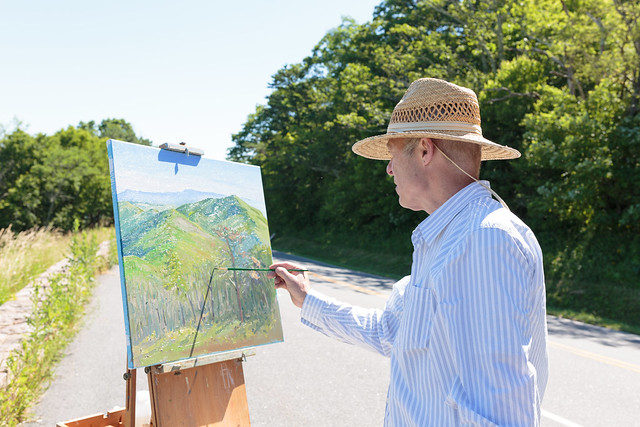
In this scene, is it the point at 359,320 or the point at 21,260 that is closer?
the point at 359,320

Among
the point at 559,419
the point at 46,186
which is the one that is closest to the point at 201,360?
the point at 559,419

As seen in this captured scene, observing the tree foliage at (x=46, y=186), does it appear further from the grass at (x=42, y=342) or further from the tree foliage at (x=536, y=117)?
the grass at (x=42, y=342)

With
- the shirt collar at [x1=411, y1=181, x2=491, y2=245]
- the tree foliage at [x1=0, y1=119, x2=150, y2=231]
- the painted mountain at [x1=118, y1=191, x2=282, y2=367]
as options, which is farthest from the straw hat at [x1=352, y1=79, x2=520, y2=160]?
the tree foliage at [x1=0, y1=119, x2=150, y2=231]

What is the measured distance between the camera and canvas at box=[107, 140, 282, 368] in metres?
2.63

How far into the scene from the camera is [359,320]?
2232 millimetres

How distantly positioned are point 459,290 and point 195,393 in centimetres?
179

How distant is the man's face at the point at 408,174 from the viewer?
68.6 inches

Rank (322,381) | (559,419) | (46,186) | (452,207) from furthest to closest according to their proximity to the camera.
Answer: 1. (46,186)
2. (322,381)
3. (559,419)
4. (452,207)

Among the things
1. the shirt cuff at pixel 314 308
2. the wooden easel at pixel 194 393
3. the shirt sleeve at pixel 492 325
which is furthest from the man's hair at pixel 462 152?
the wooden easel at pixel 194 393

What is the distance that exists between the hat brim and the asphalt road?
2.85 metres

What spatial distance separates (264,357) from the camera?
20.8 feet

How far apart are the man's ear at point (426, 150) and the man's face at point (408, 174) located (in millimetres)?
15

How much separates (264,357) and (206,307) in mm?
3710

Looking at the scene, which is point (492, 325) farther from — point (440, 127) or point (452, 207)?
point (440, 127)
